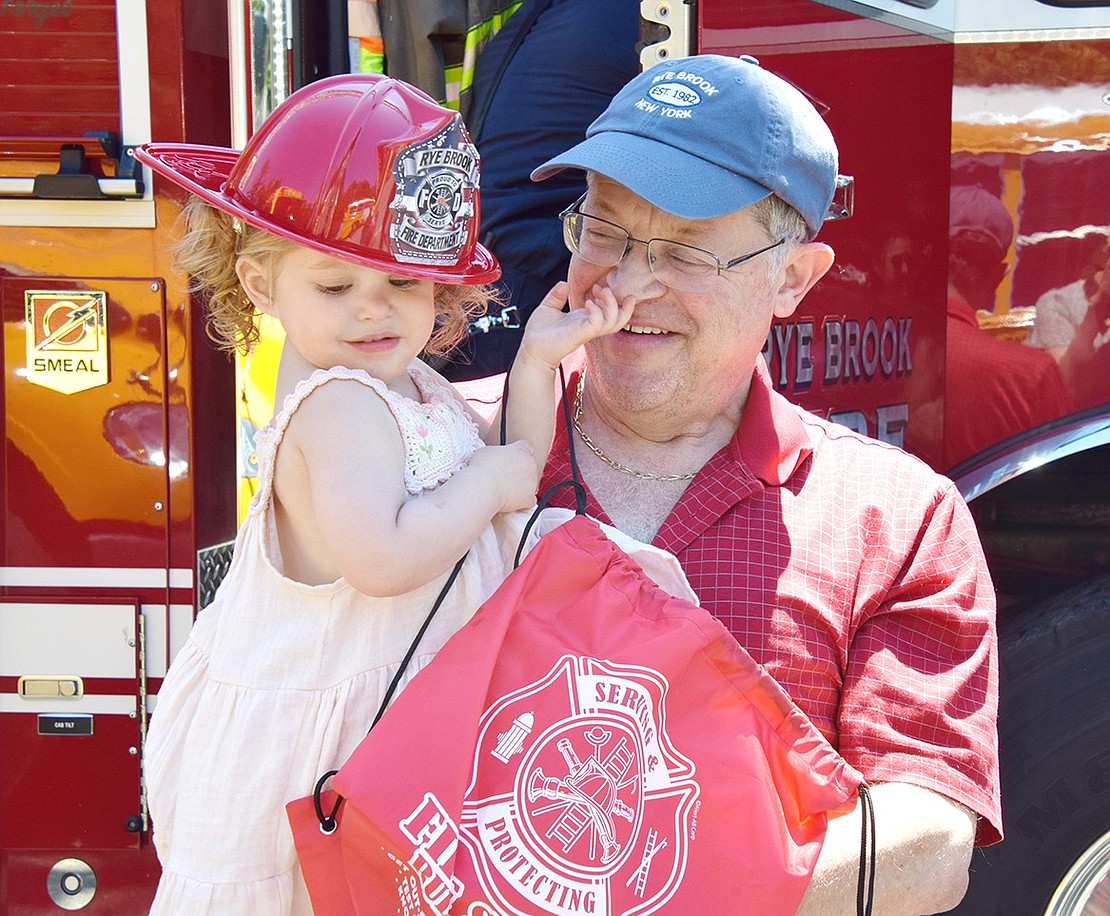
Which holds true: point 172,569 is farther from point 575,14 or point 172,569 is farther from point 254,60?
point 575,14

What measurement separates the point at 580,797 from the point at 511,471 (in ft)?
1.33

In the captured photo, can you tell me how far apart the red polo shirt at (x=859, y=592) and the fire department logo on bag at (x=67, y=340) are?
0.97 metres

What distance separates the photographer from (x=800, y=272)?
199cm

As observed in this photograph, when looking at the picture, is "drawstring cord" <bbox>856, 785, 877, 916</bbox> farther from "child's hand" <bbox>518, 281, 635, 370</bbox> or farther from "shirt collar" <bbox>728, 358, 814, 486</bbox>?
"child's hand" <bbox>518, 281, 635, 370</bbox>

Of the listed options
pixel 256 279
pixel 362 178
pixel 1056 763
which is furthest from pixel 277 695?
pixel 1056 763

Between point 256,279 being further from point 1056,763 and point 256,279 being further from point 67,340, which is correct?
point 1056,763

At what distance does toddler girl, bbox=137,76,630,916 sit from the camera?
1.40m

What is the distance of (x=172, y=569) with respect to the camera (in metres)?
2.38

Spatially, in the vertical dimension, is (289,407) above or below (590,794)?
above

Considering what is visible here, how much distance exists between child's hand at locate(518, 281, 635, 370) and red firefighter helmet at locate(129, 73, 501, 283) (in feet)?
0.53

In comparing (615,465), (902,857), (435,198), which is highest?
(435,198)

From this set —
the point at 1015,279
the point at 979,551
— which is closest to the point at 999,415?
the point at 1015,279

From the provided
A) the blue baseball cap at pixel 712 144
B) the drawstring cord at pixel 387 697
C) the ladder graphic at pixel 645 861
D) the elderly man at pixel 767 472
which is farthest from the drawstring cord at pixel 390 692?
the blue baseball cap at pixel 712 144

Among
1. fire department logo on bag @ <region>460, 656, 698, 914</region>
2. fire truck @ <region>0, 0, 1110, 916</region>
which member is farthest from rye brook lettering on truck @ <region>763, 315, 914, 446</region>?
fire department logo on bag @ <region>460, 656, 698, 914</region>
